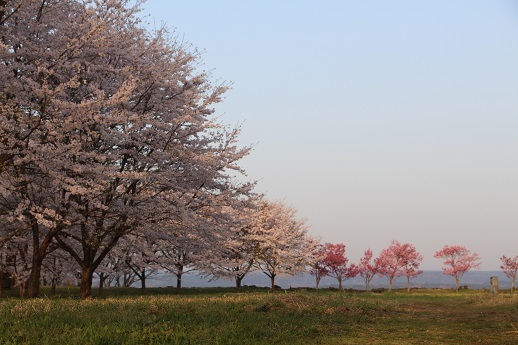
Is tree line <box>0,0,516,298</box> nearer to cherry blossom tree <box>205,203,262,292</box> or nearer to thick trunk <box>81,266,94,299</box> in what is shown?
thick trunk <box>81,266,94,299</box>

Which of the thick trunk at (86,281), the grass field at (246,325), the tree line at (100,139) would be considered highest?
the tree line at (100,139)

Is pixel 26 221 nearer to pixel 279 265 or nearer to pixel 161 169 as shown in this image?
pixel 161 169

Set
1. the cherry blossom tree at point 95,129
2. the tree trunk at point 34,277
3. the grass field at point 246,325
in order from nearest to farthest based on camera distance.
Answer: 1. the grass field at point 246,325
2. the cherry blossom tree at point 95,129
3. the tree trunk at point 34,277

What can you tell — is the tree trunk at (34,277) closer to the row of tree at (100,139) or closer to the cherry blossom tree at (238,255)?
the row of tree at (100,139)

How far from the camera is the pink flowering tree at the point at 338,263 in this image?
233 feet

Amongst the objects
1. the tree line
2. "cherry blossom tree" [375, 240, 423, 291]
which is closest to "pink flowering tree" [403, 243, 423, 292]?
"cherry blossom tree" [375, 240, 423, 291]

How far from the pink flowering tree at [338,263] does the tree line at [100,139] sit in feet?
140

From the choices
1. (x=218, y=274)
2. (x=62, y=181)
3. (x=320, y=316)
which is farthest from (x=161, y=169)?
(x=218, y=274)

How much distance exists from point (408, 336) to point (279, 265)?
45610 millimetres

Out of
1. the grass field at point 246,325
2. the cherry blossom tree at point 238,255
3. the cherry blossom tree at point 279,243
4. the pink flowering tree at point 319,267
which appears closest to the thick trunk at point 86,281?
the grass field at point 246,325

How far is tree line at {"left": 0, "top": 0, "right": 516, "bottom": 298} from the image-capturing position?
20.7 m

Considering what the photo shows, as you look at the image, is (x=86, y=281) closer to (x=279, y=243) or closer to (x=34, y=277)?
(x=34, y=277)

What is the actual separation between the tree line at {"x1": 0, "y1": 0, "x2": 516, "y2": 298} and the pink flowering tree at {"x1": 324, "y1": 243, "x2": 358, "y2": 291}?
42700mm

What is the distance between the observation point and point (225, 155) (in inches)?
1104
